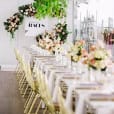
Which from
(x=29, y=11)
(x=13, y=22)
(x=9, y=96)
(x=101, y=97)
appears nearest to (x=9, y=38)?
(x=13, y=22)

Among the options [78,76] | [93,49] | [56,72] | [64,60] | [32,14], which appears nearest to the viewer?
[93,49]

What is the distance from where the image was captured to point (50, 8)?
40.4 feet

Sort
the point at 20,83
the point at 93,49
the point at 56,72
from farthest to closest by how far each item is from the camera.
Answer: the point at 20,83 < the point at 56,72 < the point at 93,49

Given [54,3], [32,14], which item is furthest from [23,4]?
[54,3]

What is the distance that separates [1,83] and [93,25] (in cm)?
625

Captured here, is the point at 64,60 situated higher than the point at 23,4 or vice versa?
the point at 23,4

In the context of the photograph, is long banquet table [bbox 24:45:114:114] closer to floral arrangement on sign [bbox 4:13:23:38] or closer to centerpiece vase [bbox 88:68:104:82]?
centerpiece vase [bbox 88:68:104:82]

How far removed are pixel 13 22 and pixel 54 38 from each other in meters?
2.68

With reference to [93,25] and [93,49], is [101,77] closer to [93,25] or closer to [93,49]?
[93,49]

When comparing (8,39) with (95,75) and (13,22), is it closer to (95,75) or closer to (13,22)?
(13,22)

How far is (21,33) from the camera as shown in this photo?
574 inches

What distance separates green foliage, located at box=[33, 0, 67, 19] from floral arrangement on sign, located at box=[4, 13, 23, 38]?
102cm

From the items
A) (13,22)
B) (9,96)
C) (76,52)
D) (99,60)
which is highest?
(99,60)

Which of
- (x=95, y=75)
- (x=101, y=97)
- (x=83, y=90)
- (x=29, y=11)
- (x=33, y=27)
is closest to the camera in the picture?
(x=101, y=97)
